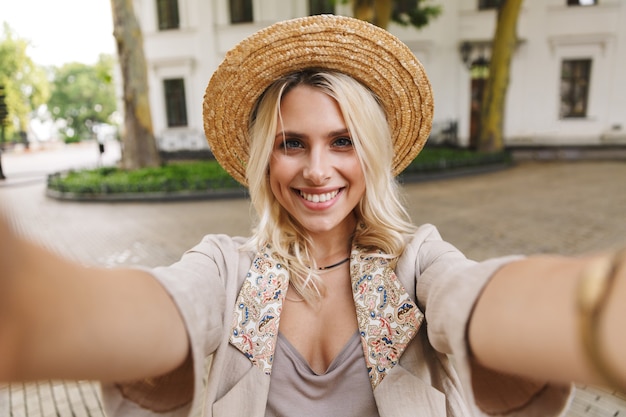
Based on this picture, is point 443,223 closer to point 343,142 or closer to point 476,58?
point 343,142

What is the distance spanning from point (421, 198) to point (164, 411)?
8636 mm

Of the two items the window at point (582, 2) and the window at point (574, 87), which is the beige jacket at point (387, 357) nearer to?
the window at point (574, 87)

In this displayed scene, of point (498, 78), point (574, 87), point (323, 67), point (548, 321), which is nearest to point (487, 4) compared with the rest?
point (574, 87)

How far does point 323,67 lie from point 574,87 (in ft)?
63.7

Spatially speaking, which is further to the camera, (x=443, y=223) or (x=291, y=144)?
(x=443, y=223)

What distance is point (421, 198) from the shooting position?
356 inches

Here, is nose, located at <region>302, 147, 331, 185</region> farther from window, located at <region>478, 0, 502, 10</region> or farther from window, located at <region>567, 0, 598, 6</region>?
window, located at <region>567, 0, 598, 6</region>

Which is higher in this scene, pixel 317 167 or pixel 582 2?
pixel 582 2

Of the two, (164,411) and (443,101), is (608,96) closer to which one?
(443,101)

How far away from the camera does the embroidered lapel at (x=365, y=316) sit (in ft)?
3.92

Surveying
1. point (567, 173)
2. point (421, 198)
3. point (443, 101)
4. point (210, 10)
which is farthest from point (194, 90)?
point (567, 173)

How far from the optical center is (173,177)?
11031mm

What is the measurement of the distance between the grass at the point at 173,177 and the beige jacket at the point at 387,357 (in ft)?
30.1

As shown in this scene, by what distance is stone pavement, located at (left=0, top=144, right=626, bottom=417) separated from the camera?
9.59 feet
